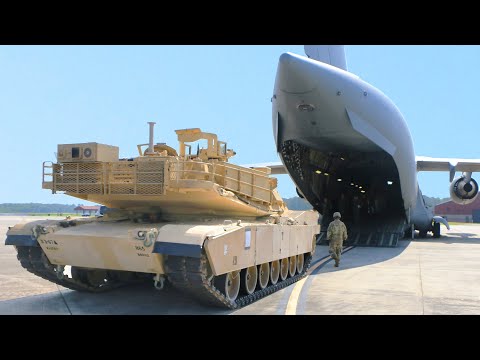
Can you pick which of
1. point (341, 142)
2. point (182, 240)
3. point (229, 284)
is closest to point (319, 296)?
point (229, 284)

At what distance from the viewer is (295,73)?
47.7 ft

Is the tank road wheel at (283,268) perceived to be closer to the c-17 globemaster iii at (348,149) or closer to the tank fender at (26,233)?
the tank fender at (26,233)

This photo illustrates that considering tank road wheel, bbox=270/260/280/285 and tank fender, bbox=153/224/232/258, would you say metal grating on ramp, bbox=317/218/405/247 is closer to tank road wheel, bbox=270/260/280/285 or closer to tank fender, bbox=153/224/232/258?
tank road wheel, bbox=270/260/280/285

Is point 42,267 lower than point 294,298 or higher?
higher

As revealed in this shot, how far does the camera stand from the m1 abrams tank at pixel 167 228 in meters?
7.50

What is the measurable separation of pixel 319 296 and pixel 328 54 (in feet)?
38.0

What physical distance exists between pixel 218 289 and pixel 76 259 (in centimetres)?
248

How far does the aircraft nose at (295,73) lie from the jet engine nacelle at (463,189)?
16941mm

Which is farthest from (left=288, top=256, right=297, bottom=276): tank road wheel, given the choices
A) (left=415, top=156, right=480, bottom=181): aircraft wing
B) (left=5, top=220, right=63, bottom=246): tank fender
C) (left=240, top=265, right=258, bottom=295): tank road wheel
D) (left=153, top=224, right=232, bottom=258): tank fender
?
(left=415, top=156, right=480, bottom=181): aircraft wing

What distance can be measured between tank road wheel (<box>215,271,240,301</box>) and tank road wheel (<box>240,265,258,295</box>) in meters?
0.31

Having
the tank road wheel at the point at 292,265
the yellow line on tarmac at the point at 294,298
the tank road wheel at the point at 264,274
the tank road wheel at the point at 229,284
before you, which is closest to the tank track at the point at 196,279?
the tank road wheel at the point at 229,284

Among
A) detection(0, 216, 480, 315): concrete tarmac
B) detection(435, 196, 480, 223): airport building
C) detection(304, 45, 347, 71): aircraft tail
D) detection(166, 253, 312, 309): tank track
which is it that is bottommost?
detection(435, 196, 480, 223): airport building

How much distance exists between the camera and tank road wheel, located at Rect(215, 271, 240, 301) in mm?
8219

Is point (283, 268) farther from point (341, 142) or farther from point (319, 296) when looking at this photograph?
point (341, 142)
